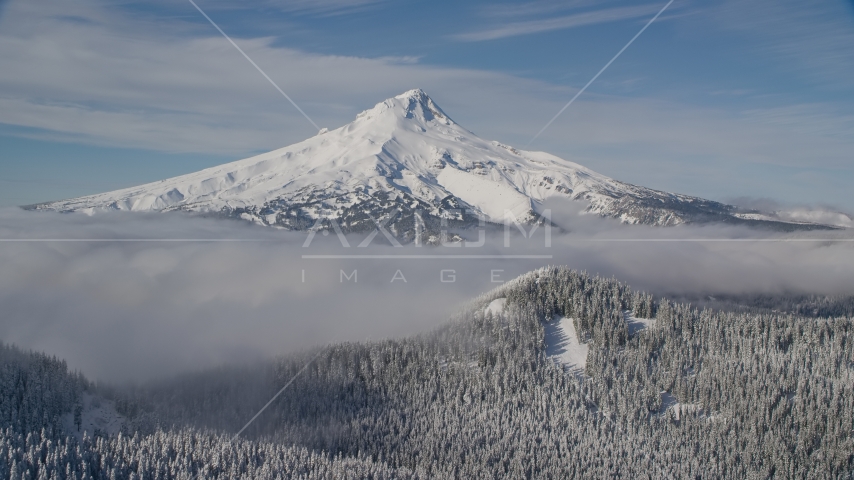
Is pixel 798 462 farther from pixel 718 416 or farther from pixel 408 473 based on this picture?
pixel 408 473

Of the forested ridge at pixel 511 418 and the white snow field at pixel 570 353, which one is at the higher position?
the white snow field at pixel 570 353

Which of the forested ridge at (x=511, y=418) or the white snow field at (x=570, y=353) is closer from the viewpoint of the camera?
the forested ridge at (x=511, y=418)

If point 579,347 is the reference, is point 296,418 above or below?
below

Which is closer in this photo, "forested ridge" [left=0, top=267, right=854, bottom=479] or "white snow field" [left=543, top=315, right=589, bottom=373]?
"forested ridge" [left=0, top=267, right=854, bottom=479]

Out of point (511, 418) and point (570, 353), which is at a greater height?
point (570, 353)

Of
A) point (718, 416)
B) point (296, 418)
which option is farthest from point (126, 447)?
point (718, 416)

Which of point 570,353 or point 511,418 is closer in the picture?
point 511,418

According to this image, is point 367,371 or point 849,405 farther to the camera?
point 367,371

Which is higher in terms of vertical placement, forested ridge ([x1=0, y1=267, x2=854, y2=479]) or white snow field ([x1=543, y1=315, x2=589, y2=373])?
white snow field ([x1=543, y1=315, x2=589, y2=373])
